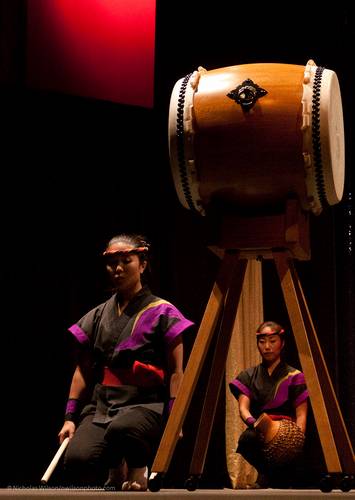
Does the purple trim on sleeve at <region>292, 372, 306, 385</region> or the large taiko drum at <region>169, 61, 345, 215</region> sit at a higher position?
the large taiko drum at <region>169, 61, 345, 215</region>

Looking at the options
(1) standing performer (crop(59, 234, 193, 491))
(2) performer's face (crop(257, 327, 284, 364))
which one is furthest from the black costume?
(2) performer's face (crop(257, 327, 284, 364))

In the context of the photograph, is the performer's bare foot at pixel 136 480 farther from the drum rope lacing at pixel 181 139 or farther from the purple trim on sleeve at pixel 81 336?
the drum rope lacing at pixel 181 139

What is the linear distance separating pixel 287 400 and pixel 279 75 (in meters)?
1.69

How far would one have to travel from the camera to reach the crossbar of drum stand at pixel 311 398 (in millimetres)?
1766

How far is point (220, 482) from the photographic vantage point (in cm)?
414

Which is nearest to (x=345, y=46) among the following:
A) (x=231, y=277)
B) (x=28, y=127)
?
(x=28, y=127)

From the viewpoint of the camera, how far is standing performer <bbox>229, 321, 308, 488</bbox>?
110 inches

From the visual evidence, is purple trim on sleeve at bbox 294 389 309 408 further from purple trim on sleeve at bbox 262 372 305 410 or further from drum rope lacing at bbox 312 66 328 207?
drum rope lacing at bbox 312 66 328 207

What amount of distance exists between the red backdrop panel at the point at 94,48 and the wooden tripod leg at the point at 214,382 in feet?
6.65

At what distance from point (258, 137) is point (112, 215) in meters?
2.34

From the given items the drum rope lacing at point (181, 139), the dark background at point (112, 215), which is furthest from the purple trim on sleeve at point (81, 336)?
the dark background at point (112, 215)

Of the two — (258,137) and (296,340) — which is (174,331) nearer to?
(296,340)

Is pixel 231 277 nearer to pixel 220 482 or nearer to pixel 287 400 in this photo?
pixel 287 400

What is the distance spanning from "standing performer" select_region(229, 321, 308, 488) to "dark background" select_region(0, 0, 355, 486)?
79 centimetres
